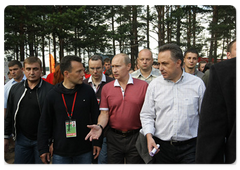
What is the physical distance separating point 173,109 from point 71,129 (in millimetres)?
1180

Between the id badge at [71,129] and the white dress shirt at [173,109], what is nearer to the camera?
the white dress shirt at [173,109]

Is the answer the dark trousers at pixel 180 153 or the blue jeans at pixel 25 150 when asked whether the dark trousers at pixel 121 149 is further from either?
the blue jeans at pixel 25 150

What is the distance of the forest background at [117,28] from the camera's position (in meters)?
13.2

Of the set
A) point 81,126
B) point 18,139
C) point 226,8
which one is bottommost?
point 18,139

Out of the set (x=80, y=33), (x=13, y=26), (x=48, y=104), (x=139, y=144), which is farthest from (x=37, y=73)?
(x=80, y=33)

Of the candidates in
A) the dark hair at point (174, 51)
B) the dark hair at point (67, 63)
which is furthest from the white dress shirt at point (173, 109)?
the dark hair at point (67, 63)

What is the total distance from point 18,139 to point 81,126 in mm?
992

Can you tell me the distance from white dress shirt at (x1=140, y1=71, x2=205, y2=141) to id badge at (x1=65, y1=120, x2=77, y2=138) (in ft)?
2.62

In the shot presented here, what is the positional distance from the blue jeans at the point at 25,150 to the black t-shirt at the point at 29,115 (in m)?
0.08

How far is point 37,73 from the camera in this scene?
287cm

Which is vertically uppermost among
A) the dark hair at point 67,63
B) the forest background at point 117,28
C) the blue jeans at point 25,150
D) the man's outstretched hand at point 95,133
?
the forest background at point 117,28

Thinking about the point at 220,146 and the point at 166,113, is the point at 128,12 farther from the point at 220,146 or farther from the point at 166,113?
the point at 220,146

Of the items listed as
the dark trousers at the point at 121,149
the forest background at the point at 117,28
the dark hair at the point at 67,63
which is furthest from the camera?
the forest background at the point at 117,28

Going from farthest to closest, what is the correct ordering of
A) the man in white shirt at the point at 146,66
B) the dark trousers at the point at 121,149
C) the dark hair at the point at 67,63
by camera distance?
the man in white shirt at the point at 146,66, the dark trousers at the point at 121,149, the dark hair at the point at 67,63
